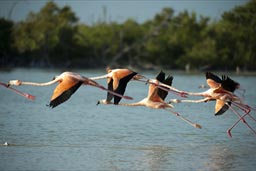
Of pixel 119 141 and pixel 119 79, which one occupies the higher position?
pixel 119 79

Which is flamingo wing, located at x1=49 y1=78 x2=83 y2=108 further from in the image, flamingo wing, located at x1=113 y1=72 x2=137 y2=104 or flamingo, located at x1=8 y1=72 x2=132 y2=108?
flamingo wing, located at x1=113 y1=72 x2=137 y2=104

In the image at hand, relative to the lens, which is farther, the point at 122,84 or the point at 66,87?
the point at 122,84

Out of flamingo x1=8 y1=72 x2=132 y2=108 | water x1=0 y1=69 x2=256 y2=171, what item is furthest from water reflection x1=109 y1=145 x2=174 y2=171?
flamingo x1=8 y1=72 x2=132 y2=108

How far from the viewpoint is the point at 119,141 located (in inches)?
722

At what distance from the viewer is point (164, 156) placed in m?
16.1

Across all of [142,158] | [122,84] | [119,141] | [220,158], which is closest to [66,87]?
[122,84]

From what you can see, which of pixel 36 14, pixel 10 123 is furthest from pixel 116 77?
pixel 36 14

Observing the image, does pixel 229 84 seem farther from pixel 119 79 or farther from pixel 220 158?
pixel 119 79

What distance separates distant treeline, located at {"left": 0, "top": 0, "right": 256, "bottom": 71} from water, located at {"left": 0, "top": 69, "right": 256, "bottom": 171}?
54.2m

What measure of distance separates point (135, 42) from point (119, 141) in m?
75.2

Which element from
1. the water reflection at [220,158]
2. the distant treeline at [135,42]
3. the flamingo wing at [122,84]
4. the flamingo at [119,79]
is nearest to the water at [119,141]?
the water reflection at [220,158]

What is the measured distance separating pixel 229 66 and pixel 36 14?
24.3m

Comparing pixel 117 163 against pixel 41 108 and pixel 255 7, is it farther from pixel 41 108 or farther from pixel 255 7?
pixel 255 7

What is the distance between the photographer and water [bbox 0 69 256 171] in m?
15.1
